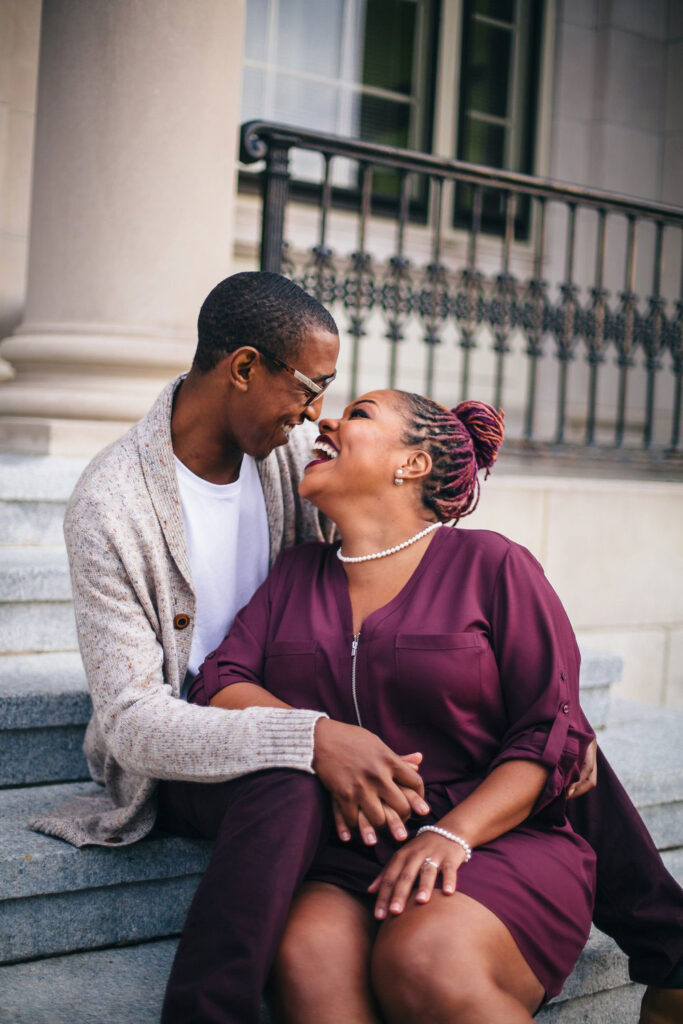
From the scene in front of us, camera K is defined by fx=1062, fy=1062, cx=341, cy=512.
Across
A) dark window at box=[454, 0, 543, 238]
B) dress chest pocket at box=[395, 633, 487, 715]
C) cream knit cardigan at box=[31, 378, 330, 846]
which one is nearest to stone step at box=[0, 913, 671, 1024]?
cream knit cardigan at box=[31, 378, 330, 846]

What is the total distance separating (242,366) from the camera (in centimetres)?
261

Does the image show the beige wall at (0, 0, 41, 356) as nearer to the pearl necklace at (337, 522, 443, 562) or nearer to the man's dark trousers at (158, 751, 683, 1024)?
the pearl necklace at (337, 522, 443, 562)

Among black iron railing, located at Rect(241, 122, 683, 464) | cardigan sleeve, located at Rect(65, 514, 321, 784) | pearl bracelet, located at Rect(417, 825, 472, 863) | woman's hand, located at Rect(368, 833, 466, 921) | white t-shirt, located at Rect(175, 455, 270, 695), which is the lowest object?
woman's hand, located at Rect(368, 833, 466, 921)

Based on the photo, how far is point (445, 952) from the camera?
192cm

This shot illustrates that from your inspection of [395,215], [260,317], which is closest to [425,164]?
[395,215]

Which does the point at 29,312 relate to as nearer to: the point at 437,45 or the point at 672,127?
the point at 437,45

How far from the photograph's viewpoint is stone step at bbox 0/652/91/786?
9.48ft

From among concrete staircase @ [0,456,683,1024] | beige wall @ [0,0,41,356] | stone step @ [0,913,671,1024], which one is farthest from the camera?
beige wall @ [0,0,41,356]

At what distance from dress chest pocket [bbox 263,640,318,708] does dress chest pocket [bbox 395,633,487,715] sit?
21 cm

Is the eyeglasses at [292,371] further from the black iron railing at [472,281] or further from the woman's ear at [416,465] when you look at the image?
the black iron railing at [472,281]

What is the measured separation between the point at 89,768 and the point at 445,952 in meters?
1.33

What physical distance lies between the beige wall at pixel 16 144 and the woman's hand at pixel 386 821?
377 cm

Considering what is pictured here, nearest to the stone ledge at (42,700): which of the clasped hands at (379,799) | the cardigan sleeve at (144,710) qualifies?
the cardigan sleeve at (144,710)

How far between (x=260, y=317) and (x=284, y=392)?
0.62 feet
